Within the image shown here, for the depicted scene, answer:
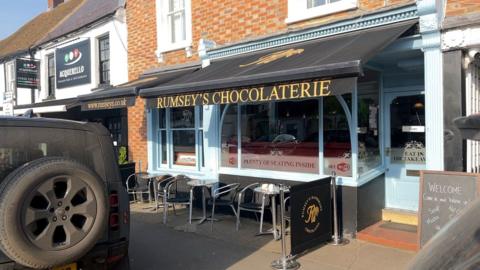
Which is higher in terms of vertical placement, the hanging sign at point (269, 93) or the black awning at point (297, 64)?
the black awning at point (297, 64)

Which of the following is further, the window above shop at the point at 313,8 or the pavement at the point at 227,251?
the window above shop at the point at 313,8

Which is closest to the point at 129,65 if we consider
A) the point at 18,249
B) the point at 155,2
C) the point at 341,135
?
the point at 155,2

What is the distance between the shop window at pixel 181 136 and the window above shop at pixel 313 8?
276 cm

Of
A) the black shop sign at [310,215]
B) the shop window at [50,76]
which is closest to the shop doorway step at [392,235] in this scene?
the black shop sign at [310,215]

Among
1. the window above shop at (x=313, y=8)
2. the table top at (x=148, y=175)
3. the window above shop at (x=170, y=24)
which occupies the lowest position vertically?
the table top at (x=148, y=175)

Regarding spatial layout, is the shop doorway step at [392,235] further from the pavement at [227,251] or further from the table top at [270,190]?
the table top at [270,190]

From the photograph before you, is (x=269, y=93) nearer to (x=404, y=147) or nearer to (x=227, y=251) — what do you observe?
(x=227, y=251)

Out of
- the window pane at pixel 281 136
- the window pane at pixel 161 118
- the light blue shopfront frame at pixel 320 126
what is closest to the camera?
the light blue shopfront frame at pixel 320 126

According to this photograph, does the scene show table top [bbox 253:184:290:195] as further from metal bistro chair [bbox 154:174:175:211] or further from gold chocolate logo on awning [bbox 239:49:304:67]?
metal bistro chair [bbox 154:174:175:211]

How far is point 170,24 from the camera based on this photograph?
10.1 m

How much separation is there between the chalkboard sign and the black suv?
3475 mm

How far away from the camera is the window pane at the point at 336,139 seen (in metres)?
6.71

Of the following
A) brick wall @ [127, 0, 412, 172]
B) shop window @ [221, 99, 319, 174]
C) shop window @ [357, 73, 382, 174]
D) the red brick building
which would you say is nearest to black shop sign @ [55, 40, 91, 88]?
brick wall @ [127, 0, 412, 172]

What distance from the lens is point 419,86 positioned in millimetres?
6961
